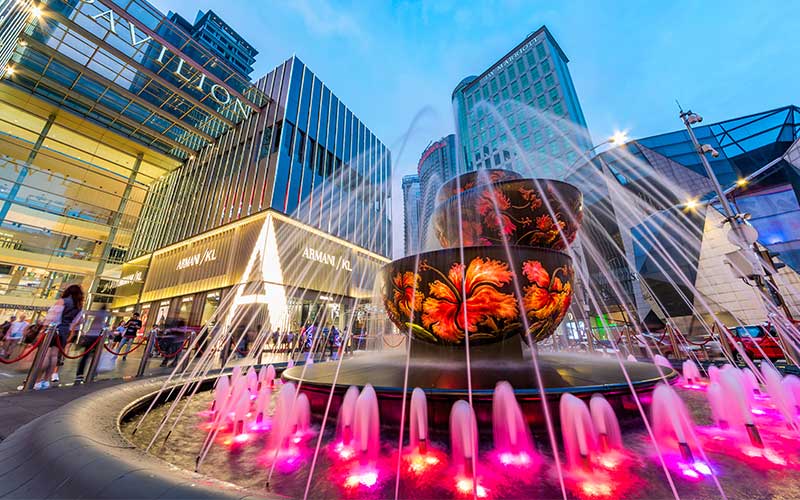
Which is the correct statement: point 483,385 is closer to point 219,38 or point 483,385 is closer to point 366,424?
point 366,424

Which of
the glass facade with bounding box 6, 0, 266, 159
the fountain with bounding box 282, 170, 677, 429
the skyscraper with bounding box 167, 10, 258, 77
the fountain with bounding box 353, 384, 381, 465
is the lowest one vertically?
the fountain with bounding box 353, 384, 381, 465

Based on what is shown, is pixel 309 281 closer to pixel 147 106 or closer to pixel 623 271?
pixel 147 106

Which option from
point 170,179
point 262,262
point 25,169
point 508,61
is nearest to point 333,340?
point 262,262

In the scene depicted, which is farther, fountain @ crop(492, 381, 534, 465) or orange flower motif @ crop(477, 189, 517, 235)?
orange flower motif @ crop(477, 189, 517, 235)

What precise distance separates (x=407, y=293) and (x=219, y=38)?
81.7m

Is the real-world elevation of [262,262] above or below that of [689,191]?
below

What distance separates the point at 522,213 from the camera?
12.5 ft

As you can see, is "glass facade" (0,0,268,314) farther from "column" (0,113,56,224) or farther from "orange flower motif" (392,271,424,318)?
"orange flower motif" (392,271,424,318)

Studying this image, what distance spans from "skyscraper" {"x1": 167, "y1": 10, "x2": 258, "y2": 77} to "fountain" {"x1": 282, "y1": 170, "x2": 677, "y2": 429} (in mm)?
70771

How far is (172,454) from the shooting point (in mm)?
2125

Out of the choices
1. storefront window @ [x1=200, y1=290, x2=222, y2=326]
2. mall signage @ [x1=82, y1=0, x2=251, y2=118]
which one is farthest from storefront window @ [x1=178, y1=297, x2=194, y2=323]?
mall signage @ [x1=82, y1=0, x2=251, y2=118]

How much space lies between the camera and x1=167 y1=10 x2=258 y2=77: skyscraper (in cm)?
5750

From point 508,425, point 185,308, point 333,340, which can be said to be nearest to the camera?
point 508,425

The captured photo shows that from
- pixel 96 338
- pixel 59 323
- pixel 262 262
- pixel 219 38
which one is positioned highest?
pixel 219 38
